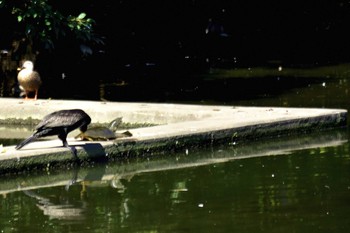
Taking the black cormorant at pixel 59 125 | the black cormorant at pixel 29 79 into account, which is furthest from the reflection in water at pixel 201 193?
the black cormorant at pixel 29 79

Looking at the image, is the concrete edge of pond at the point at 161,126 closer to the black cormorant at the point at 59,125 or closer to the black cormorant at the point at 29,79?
the black cormorant at the point at 59,125

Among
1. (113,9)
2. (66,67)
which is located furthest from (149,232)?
(113,9)

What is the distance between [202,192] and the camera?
36.4ft

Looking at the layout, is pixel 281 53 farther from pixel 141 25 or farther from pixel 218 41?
pixel 141 25

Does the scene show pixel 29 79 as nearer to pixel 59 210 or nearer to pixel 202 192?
pixel 202 192

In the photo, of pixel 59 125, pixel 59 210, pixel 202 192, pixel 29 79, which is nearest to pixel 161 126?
pixel 59 125

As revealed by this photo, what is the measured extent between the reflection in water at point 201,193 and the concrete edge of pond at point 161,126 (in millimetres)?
142

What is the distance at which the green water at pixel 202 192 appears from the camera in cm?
980

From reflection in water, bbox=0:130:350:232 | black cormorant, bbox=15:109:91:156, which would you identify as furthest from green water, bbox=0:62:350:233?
black cormorant, bbox=15:109:91:156

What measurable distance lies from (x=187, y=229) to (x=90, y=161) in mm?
3212

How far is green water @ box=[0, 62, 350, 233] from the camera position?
32.2 feet

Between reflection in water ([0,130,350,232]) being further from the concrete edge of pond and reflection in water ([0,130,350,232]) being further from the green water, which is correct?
the concrete edge of pond

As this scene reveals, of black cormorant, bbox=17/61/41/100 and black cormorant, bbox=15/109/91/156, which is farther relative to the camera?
black cormorant, bbox=17/61/41/100

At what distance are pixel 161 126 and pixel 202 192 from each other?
268 cm
